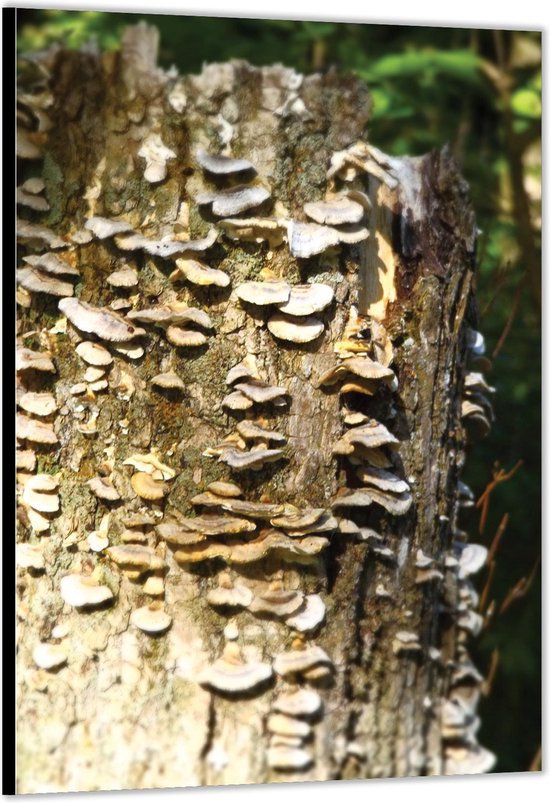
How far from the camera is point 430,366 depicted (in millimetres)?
2670

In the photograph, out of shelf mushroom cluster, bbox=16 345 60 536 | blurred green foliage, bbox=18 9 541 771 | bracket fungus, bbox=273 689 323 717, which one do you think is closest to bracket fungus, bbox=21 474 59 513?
shelf mushroom cluster, bbox=16 345 60 536

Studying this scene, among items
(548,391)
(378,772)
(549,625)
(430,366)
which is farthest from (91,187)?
(549,625)

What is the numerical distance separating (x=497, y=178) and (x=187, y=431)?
2961 mm

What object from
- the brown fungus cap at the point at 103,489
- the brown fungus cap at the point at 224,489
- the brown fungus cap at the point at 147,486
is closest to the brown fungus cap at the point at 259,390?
the brown fungus cap at the point at 224,489

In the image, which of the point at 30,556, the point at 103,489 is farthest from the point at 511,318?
the point at 30,556

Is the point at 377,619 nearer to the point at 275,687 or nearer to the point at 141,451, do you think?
the point at 275,687

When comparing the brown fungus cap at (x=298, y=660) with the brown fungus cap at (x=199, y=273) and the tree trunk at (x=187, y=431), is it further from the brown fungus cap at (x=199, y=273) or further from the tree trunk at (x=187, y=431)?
the brown fungus cap at (x=199, y=273)

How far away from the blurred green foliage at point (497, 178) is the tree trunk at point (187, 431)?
47.3 inches

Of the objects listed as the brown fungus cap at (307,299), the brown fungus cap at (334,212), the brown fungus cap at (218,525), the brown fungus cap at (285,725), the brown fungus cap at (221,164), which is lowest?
the brown fungus cap at (285,725)

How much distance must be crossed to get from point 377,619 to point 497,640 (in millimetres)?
2160

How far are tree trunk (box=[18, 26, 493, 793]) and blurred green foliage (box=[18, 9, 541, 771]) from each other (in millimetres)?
1202

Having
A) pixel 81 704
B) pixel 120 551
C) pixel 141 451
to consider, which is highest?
pixel 141 451

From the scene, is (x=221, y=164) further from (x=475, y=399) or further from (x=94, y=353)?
(x=475, y=399)

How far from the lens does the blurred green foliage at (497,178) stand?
12.3 feet
